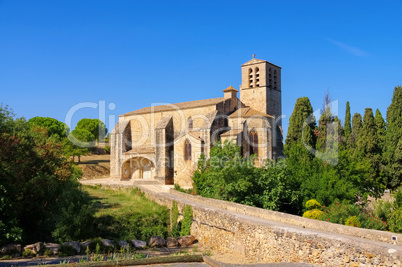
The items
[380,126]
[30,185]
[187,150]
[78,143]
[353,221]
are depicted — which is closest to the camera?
[353,221]

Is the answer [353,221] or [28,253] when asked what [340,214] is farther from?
[28,253]

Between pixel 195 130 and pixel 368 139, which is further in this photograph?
pixel 195 130

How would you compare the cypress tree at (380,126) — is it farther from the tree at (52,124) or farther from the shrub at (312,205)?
the tree at (52,124)

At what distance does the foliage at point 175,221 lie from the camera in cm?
1920

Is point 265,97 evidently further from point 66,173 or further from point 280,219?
point 280,219

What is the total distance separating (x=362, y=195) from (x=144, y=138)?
81.4 feet

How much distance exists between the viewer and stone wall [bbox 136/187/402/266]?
320 inches

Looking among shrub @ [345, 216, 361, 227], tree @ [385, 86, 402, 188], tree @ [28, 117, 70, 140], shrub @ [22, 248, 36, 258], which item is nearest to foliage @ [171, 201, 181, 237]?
shrub @ [22, 248, 36, 258]

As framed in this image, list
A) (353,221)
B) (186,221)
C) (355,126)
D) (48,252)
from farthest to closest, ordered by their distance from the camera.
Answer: (355,126)
(186,221)
(48,252)
(353,221)

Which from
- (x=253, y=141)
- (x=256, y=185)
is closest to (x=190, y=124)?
(x=253, y=141)

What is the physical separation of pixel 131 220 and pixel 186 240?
474 centimetres

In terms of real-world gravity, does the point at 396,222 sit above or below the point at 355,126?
below

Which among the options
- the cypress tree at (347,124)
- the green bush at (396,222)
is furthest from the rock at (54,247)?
the cypress tree at (347,124)

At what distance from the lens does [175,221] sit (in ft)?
65.2
